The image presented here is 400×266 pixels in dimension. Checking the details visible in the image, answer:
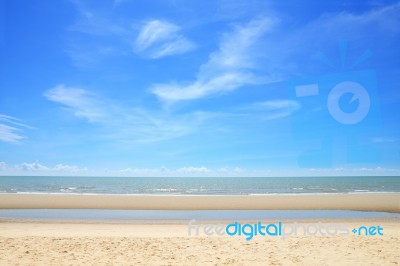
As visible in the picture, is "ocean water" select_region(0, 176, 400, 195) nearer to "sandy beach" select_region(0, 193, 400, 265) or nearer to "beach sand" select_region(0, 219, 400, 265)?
"sandy beach" select_region(0, 193, 400, 265)

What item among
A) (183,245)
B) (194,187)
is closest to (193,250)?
(183,245)

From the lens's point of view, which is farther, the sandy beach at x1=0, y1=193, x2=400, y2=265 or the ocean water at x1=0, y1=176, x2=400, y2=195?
the ocean water at x1=0, y1=176, x2=400, y2=195

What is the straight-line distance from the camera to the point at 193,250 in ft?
32.1

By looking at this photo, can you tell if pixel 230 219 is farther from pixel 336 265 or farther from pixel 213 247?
pixel 336 265

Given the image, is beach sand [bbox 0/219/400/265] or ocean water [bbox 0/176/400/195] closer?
→ beach sand [bbox 0/219/400/265]

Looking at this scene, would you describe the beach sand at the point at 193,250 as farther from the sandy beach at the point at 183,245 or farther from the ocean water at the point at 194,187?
the ocean water at the point at 194,187

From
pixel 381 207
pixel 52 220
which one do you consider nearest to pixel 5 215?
pixel 52 220

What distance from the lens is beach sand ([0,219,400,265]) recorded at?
868 cm

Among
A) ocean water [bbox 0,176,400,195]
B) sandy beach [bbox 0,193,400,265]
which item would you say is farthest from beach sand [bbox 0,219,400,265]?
ocean water [bbox 0,176,400,195]

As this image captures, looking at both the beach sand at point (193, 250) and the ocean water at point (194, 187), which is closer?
the beach sand at point (193, 250)

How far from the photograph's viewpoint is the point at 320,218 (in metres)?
17.3

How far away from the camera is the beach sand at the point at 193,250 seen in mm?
8680

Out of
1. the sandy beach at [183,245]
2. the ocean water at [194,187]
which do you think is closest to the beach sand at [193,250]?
the sandy beach at [183,245]

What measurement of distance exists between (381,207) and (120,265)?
67.4 feet
